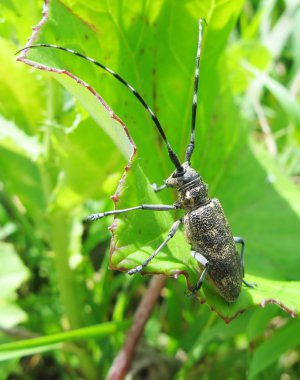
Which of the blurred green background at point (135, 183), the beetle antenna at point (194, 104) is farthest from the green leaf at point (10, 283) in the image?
the beetle antenna at point (194, 104)

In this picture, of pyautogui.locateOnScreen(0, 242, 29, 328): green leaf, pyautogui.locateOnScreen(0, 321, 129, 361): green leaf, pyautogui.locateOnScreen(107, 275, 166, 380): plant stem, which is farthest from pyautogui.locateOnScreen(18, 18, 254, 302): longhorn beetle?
pyautogui.locateOnScreen(0, 242, 29, 328): green leaf

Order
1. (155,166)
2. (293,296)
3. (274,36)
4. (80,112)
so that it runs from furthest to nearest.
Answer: (274,36) < (155,166) < (80,112) < (293,296)

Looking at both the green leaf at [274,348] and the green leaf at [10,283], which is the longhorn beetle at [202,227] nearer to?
the green leaf at [274,348]

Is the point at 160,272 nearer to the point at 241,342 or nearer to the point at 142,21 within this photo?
the point at 142,21

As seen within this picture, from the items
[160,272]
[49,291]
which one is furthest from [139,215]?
[49,291]

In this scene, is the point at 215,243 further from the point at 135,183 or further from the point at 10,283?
the point at 10,283

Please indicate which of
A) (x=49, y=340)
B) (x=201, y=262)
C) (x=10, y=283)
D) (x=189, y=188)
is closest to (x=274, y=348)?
(x=201, y=262)
